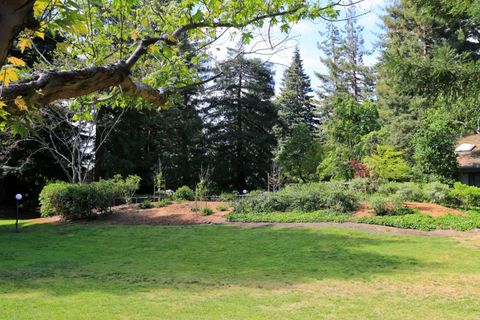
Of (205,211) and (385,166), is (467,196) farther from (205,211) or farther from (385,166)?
(205,211)

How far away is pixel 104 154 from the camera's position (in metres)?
25.4

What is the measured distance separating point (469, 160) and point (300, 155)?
10440 mm

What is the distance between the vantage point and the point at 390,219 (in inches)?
521

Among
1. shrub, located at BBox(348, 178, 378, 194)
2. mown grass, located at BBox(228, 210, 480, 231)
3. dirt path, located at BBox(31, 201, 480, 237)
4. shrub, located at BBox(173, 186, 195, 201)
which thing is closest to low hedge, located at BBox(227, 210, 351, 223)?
mown grass, located at BBox(228, 210, 480, 231)

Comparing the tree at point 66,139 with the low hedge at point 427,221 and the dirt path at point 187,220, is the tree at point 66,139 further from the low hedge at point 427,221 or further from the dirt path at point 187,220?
the low hedge at point 427,221

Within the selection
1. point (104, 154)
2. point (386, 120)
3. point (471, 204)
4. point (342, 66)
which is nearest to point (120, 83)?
point (471, 204)

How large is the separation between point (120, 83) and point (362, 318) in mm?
3938

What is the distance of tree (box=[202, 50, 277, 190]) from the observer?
3347 centimetres

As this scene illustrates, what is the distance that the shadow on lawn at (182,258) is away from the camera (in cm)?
697

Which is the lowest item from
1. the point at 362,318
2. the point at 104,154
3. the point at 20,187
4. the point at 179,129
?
the point at 362,318

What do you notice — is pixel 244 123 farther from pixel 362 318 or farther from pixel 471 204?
pixel 362 318

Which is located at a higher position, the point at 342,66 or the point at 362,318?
the point at 342,66

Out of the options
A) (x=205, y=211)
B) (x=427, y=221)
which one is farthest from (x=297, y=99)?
(x=427, y=221)

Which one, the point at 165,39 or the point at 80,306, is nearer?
the point at 165,39
